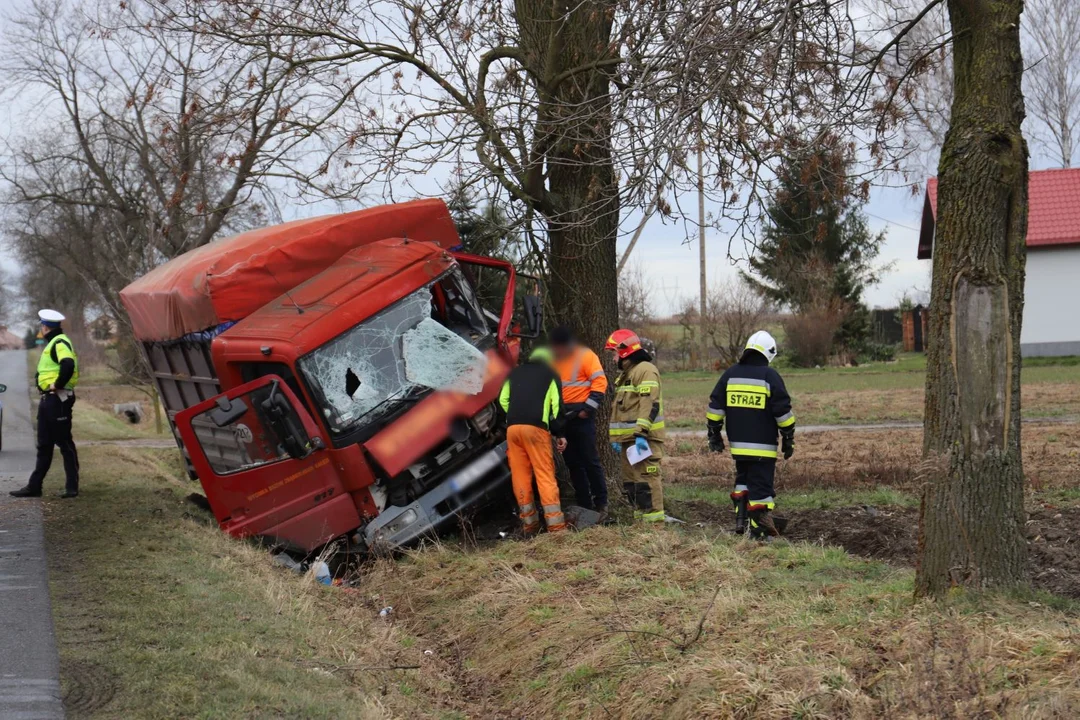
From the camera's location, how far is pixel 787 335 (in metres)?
41.4

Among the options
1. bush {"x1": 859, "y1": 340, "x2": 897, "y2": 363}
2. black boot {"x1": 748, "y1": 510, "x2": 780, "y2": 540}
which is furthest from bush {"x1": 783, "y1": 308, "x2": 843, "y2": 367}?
black boot {"x1": 748, "y1": 510, "x2": 780, "y2": 540}

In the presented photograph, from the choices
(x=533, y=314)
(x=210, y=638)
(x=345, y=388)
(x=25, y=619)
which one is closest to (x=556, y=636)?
(x=210, y=638)

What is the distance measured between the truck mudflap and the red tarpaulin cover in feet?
7.42

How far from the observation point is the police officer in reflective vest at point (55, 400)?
1144 cm

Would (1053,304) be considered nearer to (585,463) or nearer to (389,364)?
(585,463)

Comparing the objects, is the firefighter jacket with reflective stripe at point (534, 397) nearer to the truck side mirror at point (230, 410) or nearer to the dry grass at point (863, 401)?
the truck side mirror at point (230, 410)

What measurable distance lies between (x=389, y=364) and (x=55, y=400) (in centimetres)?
449

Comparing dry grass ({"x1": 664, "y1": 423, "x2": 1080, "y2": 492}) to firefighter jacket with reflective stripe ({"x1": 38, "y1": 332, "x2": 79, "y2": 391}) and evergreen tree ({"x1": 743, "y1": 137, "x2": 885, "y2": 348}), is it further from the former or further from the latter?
firefighter jacket with reflective stripe ({"x1": 38, "y1": 332, "x2": 79, "y2": 391})

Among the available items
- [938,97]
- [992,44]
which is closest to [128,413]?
[938,97]

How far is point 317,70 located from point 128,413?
22.6m

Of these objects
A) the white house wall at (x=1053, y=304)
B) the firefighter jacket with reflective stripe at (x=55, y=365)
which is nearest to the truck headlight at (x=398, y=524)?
the firefighter jacket with reflective stripe at (x=55, y=365)

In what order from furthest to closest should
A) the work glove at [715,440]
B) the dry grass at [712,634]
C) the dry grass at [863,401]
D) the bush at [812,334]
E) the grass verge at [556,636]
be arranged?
1. the bush at [812,334]
2. the dry grass at [863,401]
3. the work glove at [715,440]
4. the grass verge at [556,636]
5. the dry grass at [712,634]

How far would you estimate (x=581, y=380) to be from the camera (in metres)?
9.45

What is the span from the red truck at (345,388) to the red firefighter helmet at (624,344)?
27.7 inches
